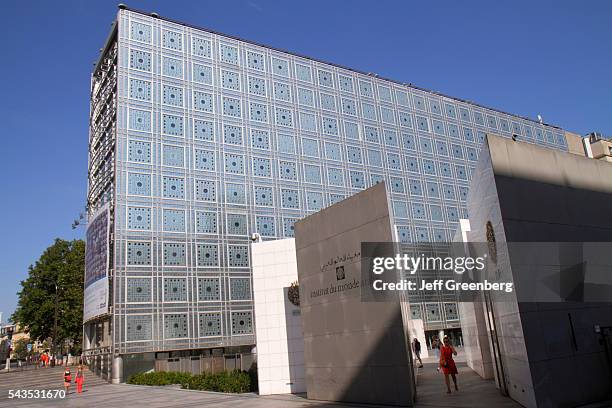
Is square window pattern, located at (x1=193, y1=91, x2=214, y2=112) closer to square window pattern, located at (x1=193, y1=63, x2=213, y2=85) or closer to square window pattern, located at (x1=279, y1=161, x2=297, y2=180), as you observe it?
square window pattern, located at (x1=193, y1=63, x2=213, y2=85)

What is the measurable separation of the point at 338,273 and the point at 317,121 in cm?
3388

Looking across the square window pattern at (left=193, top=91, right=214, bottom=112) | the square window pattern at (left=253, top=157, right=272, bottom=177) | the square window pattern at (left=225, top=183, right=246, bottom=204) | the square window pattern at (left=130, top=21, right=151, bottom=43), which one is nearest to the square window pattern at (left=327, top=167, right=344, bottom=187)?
the square window pattern at (left=253, top=157, right=272, bottom=177)

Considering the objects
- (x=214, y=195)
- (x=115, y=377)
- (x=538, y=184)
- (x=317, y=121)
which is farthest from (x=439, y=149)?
(x=538, y=184)

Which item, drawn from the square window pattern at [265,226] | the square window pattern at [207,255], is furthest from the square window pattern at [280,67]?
the square window pattern at [207,255]

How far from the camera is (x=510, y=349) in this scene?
12.8 meters

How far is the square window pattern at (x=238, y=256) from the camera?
40438mm

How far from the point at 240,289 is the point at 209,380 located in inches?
586

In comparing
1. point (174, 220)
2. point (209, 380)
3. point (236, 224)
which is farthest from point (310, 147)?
point (209, 380)

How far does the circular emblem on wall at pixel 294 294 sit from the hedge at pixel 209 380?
5.13 metres

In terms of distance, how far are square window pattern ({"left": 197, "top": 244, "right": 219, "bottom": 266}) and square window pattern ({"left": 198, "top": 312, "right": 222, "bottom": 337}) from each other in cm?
404

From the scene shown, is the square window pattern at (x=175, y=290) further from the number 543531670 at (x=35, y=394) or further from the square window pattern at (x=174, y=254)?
the number 543531670 at (x=35, y=394)

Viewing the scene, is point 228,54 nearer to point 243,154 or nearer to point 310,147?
point 243,154

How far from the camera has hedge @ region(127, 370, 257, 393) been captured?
23016 millimetres

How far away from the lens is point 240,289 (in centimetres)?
4009
